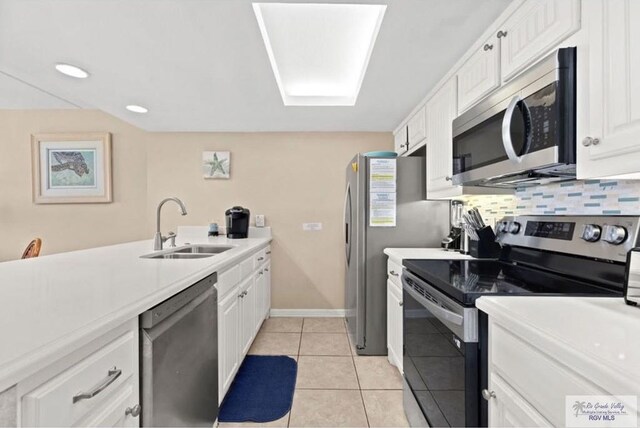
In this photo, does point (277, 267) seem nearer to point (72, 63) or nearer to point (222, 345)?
point (222, 345)

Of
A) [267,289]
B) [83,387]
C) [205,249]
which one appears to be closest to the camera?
[83,387]

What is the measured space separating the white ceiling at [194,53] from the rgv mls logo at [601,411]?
57.7 inches

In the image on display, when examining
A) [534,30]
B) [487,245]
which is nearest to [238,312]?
[487,245]

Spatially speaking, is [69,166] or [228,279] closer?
[228,279]

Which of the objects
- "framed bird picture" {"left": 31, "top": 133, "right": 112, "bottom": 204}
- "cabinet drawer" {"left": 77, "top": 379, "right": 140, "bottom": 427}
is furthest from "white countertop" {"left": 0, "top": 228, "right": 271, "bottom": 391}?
"framed bird picture" {"left": 31, "top": 133, "right": 112, "bottom": 204}

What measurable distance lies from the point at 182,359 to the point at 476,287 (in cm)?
115

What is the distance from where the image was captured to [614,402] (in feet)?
1.83

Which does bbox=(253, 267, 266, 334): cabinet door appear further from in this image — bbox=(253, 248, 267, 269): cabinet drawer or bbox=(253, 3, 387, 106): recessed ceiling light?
bbox=(253, 3, 387, 106): recessed ceiling light

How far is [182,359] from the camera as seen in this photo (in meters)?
1.18

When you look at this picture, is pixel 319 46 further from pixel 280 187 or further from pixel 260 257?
pixel 260 257

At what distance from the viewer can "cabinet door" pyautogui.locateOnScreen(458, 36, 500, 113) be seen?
1460mm

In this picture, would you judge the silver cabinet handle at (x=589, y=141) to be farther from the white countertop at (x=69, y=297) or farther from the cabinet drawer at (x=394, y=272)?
the white countertop at (x=69, y=297)

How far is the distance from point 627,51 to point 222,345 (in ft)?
6.60

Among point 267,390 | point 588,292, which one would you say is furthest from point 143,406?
point 588,292
